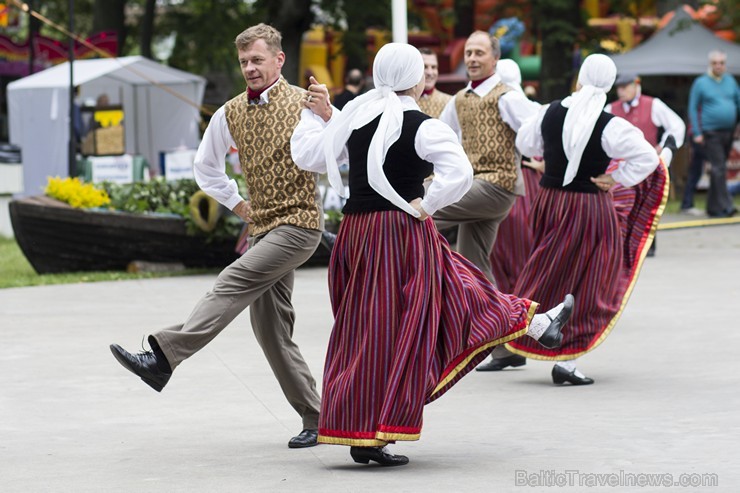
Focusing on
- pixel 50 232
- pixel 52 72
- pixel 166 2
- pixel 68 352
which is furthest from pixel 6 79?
pixel 68 352

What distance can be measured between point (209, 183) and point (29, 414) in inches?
58.2

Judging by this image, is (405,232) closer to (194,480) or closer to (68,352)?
(194,480)

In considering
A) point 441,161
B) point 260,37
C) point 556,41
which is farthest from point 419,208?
point 556,41

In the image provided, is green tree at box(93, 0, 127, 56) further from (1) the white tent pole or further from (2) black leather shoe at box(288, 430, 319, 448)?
(2) black leather shoe at box(288, 430, 319, 448)

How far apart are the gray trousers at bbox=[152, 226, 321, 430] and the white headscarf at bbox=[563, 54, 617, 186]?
1.94 metres

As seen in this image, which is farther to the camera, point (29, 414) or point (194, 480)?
point (29, 414)

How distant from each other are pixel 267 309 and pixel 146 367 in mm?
634

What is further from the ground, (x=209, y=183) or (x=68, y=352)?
(x=209, y=183)

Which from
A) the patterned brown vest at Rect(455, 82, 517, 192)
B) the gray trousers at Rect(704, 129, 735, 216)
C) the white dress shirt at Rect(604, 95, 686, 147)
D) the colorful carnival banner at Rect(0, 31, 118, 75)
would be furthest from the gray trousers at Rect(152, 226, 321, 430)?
the colorful carnival banner at Rect(0, 31, 118, 75)

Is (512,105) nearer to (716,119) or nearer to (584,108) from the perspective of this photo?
(584,108)

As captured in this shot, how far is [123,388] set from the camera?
24.6 ft

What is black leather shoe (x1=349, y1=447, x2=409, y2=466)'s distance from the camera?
5508mm

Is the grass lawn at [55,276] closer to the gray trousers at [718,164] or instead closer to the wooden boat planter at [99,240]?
the wooden boat planter at [99,240]

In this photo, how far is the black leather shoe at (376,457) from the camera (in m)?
5.51
